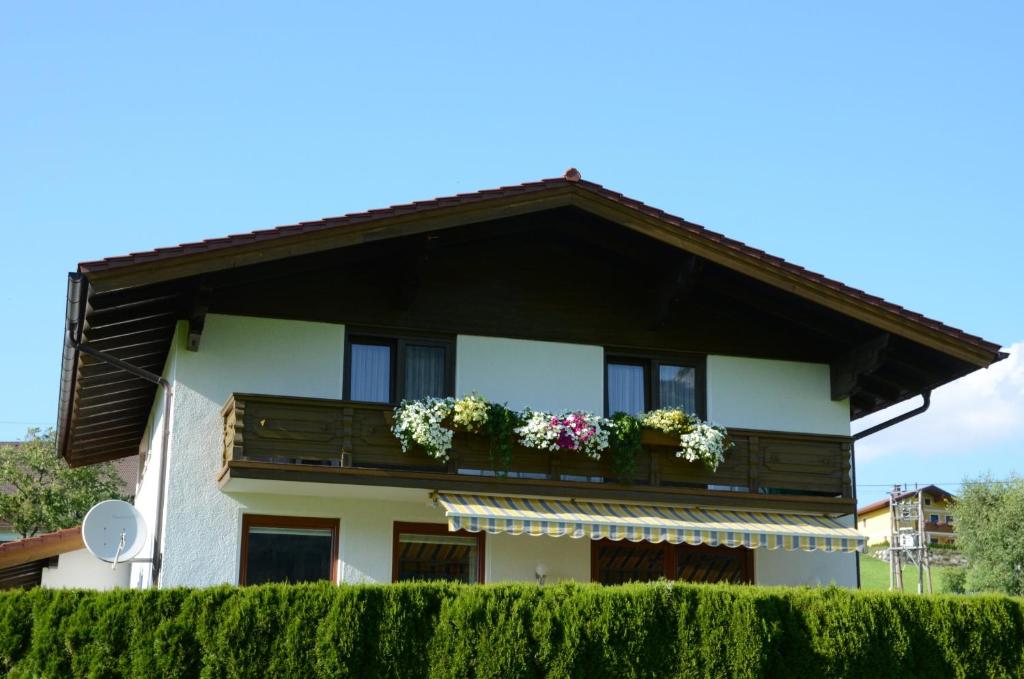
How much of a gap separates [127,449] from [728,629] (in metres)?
17.0

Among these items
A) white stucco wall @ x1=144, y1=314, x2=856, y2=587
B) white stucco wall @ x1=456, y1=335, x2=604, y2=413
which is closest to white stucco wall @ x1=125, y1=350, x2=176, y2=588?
white stucco wall @ x1=144, y1=314, x2=856, y2=587

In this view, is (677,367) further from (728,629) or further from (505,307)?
(728,629)

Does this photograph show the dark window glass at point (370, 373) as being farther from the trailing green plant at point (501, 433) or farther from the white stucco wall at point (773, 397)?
the white stucco wall at point (773, 397)

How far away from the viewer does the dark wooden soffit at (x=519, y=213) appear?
601 inches

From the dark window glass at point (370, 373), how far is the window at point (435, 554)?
72.7 inches

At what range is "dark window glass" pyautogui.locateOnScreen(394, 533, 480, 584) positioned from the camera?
17.2 meters

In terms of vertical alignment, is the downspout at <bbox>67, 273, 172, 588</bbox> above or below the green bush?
above

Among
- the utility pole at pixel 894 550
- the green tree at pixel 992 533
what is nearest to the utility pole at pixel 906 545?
the utility pole at pixel 894 550

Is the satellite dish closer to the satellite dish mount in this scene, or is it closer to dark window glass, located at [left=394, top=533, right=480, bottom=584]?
the satellite dish mount

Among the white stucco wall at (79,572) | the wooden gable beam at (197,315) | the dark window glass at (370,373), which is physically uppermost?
the wooden gable beam at (197,315)

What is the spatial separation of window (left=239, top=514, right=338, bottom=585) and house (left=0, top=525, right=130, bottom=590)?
724cm

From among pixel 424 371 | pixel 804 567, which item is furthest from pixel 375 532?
pixel 804 567

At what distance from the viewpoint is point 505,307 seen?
18438mm

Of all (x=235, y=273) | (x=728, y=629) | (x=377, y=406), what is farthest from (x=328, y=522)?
(x=728, y=629)
